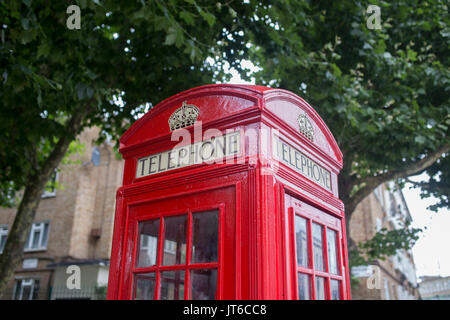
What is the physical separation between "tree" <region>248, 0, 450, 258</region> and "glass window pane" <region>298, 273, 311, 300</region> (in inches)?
168

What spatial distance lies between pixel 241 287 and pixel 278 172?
0.64 metres

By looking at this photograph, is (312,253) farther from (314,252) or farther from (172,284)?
(172,284)

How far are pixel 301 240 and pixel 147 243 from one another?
Result: 94 centimetres

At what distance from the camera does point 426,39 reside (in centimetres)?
760

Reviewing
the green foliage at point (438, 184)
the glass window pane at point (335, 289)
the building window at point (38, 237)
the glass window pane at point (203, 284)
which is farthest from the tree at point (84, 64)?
the building window at point (38, 237)

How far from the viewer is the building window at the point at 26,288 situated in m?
17.7

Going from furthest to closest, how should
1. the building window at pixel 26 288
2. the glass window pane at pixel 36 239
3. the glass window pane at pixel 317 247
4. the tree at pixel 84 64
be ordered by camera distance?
the glass window pane at pixel 36 239
the building window at pixel 26 288
the tree at pixel 84 64
the glass window pane at pixel 317 247

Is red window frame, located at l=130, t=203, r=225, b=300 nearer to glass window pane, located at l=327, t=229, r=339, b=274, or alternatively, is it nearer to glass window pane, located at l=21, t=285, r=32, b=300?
glass window pane, located at l=327, t=229, r=339, b=274

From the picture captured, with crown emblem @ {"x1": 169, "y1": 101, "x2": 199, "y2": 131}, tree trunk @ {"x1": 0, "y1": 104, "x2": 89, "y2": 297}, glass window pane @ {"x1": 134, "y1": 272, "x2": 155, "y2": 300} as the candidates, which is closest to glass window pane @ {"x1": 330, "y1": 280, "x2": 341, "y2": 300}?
glass window pane @ {"x1": 134, "y1": 272, "x2": 155, "y2": 300}

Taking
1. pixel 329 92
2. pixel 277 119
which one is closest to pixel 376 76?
pixel 329 92

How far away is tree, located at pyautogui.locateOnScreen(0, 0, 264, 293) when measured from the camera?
5094mm

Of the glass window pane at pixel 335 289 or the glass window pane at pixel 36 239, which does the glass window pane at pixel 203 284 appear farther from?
the glass window pane at pixel 36 239

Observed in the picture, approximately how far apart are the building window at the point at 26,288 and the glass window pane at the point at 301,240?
59.0 feet
